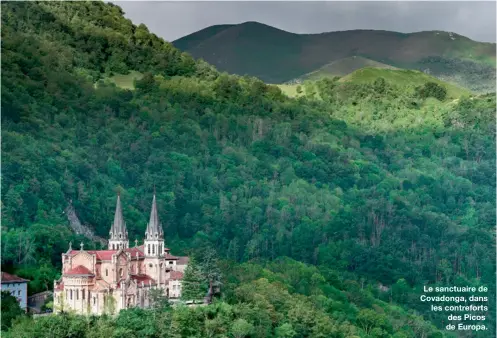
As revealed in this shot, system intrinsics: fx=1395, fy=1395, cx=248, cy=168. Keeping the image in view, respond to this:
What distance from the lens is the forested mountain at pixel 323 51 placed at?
109 m

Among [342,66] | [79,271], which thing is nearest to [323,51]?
[342,66]

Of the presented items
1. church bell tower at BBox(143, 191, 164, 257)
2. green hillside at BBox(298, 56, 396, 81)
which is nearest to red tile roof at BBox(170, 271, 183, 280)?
church bell tower at BBox(143, 191, 164, 257)

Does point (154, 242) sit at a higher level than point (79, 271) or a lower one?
higher

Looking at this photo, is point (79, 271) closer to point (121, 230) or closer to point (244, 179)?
point (121, 230)

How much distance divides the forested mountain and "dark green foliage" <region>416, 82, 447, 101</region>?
14.0 feet

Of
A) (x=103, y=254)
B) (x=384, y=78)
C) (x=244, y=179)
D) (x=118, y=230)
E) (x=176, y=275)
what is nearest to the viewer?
(x=103, y=254)

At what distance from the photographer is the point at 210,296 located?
172ft

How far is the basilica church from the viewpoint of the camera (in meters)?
49.8

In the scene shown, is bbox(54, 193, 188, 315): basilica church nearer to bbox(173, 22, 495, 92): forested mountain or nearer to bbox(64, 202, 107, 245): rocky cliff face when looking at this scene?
bbox(64, 202, 107, 245): rocky cliff face

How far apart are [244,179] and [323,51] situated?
1102 inches

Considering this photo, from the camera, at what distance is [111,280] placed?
50.2 meters

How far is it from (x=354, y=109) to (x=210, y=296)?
190 feet

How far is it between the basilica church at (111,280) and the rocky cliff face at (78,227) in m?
10.1

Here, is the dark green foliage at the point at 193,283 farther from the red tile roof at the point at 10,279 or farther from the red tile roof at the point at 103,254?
the red tile roof at the point at 10,279
